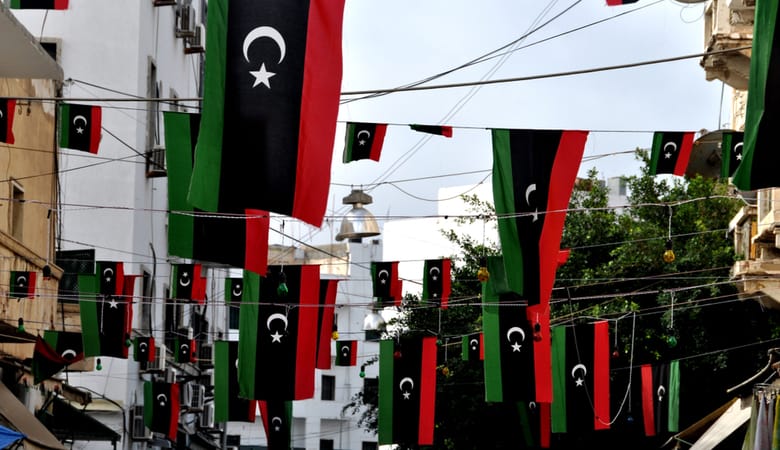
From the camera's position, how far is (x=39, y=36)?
101 ft

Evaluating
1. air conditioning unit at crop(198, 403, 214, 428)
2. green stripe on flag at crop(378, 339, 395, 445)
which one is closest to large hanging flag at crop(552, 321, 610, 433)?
green stripe on flag at crop(378, 339, 395, 445)

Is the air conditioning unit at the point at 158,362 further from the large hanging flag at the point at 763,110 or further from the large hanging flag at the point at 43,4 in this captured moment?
the large hanging flag at the point at 763,110

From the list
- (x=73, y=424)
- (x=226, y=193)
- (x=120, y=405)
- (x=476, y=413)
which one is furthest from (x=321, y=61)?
(x=476, y=413)

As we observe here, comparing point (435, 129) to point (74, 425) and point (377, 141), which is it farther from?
point (74, 425)

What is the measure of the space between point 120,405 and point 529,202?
17379 mm

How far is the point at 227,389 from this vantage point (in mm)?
24203

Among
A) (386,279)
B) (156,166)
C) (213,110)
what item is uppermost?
(156,166)

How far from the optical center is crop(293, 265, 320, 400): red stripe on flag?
19750 millimetres

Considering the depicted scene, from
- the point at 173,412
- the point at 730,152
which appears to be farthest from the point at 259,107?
the point at 173,412

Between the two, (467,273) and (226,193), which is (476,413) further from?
(226,193)

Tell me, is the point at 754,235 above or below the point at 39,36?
below

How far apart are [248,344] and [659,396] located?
8195 mm

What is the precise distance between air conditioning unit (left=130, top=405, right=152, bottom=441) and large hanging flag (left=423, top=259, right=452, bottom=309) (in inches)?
325

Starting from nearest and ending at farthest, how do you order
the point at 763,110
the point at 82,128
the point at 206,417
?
1. the point at 763,110
2. the point at 82,128
3. the point at 206,417
